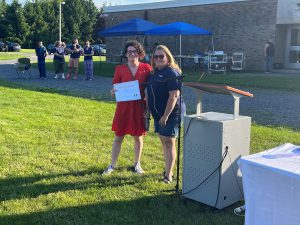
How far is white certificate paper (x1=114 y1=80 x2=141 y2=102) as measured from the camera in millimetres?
5062

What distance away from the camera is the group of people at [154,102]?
4840 millimetres

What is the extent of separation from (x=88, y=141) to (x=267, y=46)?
16.2m

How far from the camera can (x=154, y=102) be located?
16.4 feet

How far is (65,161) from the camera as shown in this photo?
241 inches

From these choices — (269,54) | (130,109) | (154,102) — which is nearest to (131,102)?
(130,109)

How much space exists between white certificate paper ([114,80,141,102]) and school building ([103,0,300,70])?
62.6ft

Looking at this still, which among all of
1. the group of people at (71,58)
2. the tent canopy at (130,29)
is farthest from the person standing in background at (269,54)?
the group of people at (71,58)

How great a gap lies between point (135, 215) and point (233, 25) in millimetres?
21389

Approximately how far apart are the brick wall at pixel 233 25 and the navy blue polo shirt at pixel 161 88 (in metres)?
19.1

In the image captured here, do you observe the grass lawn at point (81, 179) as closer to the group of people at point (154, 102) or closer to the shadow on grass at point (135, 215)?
the shadow on grass at point (135, 215)

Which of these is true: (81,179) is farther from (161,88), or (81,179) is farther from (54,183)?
(161,88)

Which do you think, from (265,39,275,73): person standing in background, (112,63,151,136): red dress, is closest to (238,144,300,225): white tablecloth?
(112,63,151,136): red dress

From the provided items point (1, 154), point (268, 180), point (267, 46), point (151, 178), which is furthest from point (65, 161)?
point (267, 46)

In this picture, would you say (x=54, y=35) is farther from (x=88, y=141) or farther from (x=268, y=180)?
(x=268, y=180)
